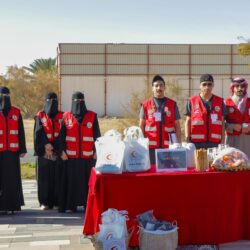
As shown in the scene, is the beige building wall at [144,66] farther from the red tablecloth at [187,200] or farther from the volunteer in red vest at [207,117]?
the red tablecloth at [187,200]

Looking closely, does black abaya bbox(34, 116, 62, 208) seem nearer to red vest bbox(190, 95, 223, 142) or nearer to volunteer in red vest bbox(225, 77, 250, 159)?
red vest bbox(190, 95, 223, 142)

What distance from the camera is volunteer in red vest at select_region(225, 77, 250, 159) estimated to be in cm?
746

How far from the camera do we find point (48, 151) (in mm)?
8016

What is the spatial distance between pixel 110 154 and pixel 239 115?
8.39 feet

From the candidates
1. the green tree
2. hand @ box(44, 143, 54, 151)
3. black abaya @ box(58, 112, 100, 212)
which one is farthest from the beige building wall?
black abaya @ box(58, 112, 100, 212)

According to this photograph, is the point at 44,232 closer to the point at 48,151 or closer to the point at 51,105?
the point at 48,151

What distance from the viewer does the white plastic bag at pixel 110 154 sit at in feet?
18.2

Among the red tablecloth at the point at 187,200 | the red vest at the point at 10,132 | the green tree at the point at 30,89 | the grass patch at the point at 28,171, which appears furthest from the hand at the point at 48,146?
the green tree at the point at 30,89

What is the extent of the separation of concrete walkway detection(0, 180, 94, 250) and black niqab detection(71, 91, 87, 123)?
4.72 feet

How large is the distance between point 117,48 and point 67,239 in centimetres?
3461

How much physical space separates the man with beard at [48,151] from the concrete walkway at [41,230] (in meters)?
0.28

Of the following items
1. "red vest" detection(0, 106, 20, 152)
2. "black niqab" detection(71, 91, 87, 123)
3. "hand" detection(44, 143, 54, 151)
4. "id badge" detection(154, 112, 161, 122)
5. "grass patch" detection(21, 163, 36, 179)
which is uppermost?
"black niqab" detection(71, 91, 87, 123)

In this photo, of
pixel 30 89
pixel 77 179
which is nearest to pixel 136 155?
pixel 77 179

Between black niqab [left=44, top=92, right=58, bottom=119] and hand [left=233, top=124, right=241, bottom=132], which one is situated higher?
black niqab [left=44, top=92, right=58, bottom=119]
